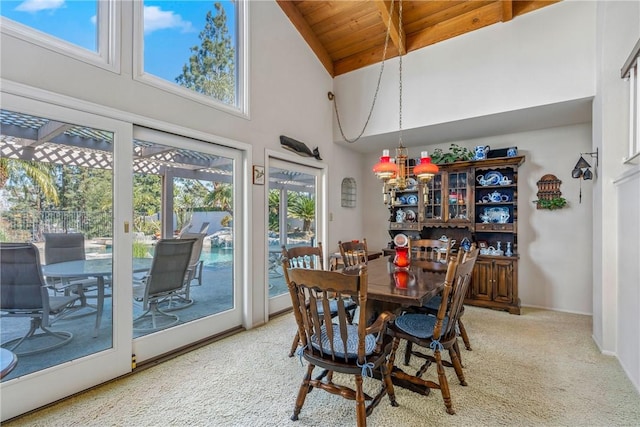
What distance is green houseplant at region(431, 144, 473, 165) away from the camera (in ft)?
14.1

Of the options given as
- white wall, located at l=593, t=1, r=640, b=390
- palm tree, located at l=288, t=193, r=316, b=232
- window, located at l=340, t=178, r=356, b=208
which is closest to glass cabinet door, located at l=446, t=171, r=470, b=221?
white wall, located at l=593, t=1, r=640, b=390

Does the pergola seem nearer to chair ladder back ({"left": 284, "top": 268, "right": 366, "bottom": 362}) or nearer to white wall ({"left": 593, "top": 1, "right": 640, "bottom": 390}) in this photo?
chair ladder back ({"left": 284, "top": 268, "right": 366, "bottom": 362})

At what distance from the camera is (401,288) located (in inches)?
83.0

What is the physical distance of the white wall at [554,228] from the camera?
387cm

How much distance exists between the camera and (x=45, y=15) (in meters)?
2.03

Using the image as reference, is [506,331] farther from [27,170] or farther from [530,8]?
[27,170]

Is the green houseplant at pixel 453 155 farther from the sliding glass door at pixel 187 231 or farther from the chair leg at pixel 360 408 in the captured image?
the chair leg at pixel 360 408

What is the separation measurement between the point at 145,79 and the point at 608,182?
4.24 m

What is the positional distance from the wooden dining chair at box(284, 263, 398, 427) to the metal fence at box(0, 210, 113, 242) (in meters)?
1.60

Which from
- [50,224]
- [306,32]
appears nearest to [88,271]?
[50,224]

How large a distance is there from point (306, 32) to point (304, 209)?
2507 millimetres

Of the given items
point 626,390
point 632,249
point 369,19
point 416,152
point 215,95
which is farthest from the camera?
point 416,152

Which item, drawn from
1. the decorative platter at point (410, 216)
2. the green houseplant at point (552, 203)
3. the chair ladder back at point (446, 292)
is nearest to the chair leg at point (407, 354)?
the chair ladder back at point (446, 292)

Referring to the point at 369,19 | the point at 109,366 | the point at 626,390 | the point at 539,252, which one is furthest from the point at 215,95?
the point at 539,252
